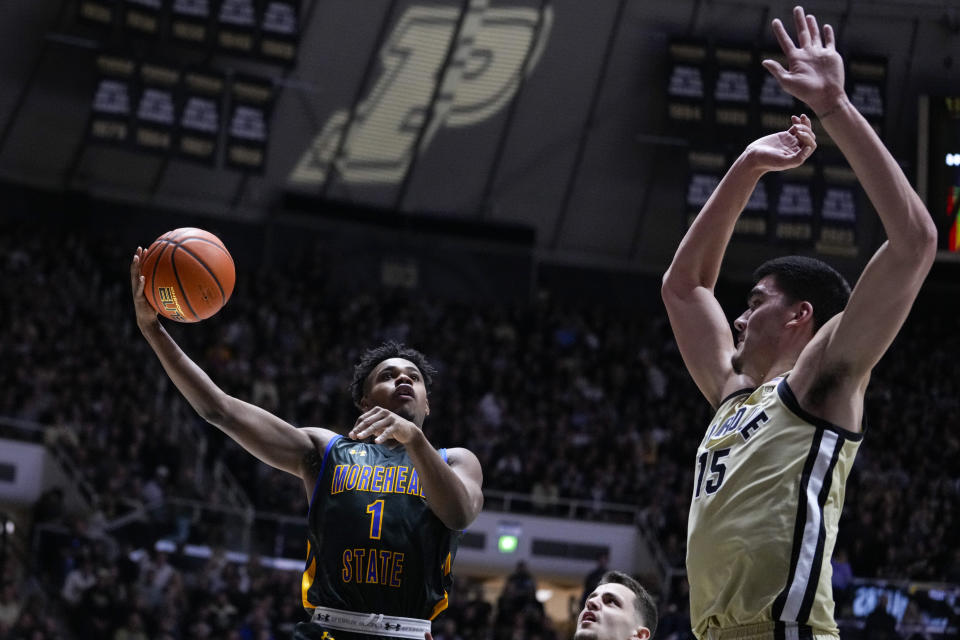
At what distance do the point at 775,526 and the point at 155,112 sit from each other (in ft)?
63.1

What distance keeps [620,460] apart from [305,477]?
1697 centimetres

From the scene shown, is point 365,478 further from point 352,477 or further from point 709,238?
point 709,238

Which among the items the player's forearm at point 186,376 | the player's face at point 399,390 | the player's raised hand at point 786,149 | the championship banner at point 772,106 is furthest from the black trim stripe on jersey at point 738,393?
the championship banner at point 772,106

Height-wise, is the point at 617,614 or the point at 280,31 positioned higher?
the point at 280,31

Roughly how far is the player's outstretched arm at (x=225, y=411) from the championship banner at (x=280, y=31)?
687 inches

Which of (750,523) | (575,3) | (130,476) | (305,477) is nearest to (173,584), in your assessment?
(130,476)

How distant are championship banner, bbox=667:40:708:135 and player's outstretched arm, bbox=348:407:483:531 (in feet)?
61.7

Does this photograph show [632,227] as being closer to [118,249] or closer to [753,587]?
[118,249]

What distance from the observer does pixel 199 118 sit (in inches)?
855

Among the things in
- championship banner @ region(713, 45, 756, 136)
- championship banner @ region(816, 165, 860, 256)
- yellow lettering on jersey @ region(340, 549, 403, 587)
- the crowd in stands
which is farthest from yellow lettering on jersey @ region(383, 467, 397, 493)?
championship banner @ region(713, 45, 756, 136)

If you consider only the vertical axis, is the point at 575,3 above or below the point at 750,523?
above

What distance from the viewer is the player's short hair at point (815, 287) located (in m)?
3.96

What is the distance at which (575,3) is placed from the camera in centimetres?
2492

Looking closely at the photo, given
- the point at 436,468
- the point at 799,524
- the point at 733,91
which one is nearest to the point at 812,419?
the point at 799,524
